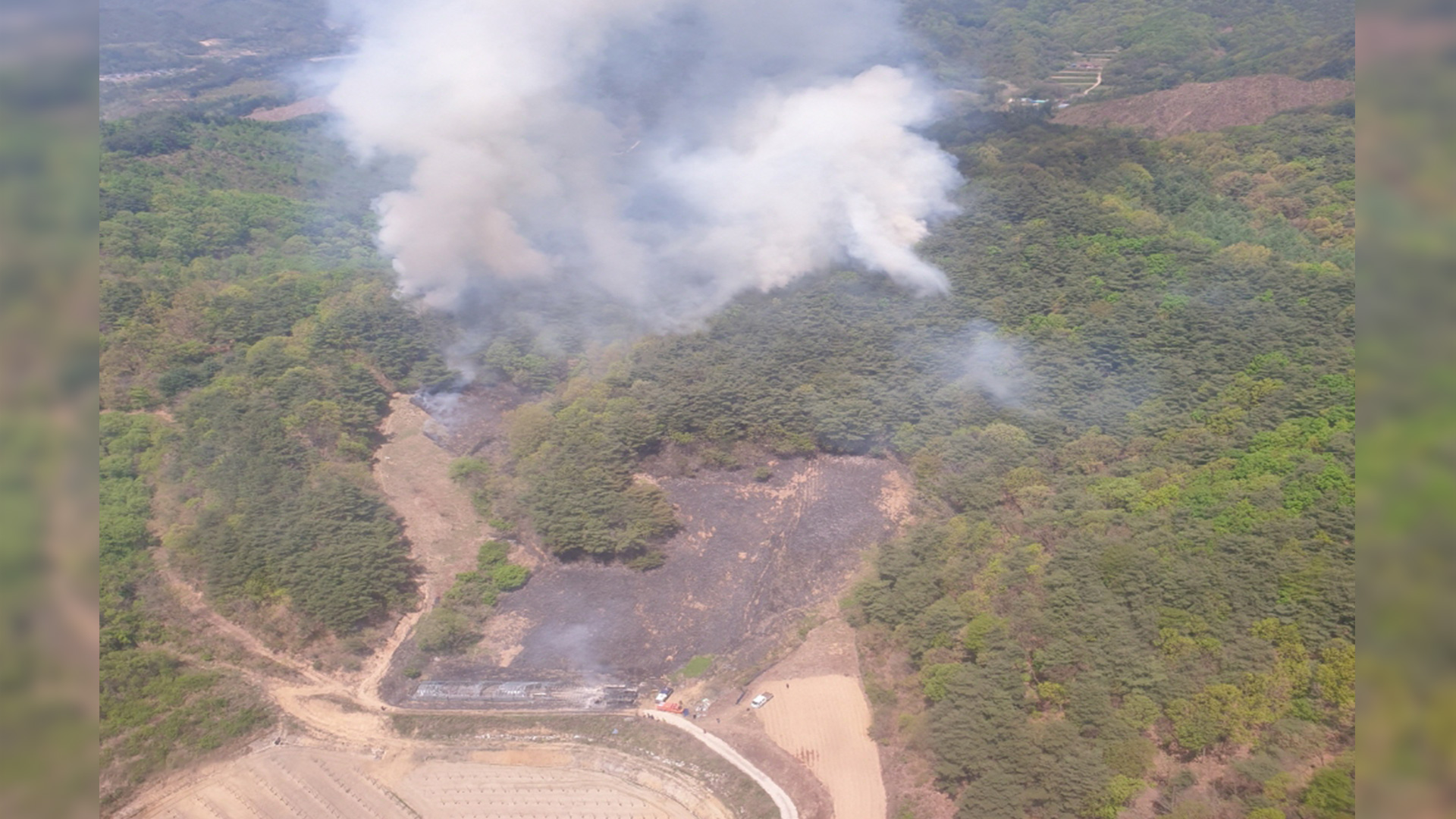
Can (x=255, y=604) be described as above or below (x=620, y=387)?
below

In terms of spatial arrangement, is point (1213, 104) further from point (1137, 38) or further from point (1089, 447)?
point (1089, 447)

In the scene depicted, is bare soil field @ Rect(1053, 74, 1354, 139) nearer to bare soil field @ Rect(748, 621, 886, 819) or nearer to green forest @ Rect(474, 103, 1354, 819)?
green forest @ Rect(474, 103, 1354, 819)

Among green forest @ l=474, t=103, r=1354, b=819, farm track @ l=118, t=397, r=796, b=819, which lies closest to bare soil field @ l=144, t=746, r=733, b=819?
farm track @ l=118, t=397, r=796, b=819

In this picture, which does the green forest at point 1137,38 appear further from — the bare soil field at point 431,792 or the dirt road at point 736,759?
the bare soil field at point 431,792

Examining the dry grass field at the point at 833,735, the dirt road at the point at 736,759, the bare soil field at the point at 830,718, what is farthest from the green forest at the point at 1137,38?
the dirt road at the point at 736,759

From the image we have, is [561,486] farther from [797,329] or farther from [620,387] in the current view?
[797,329]
